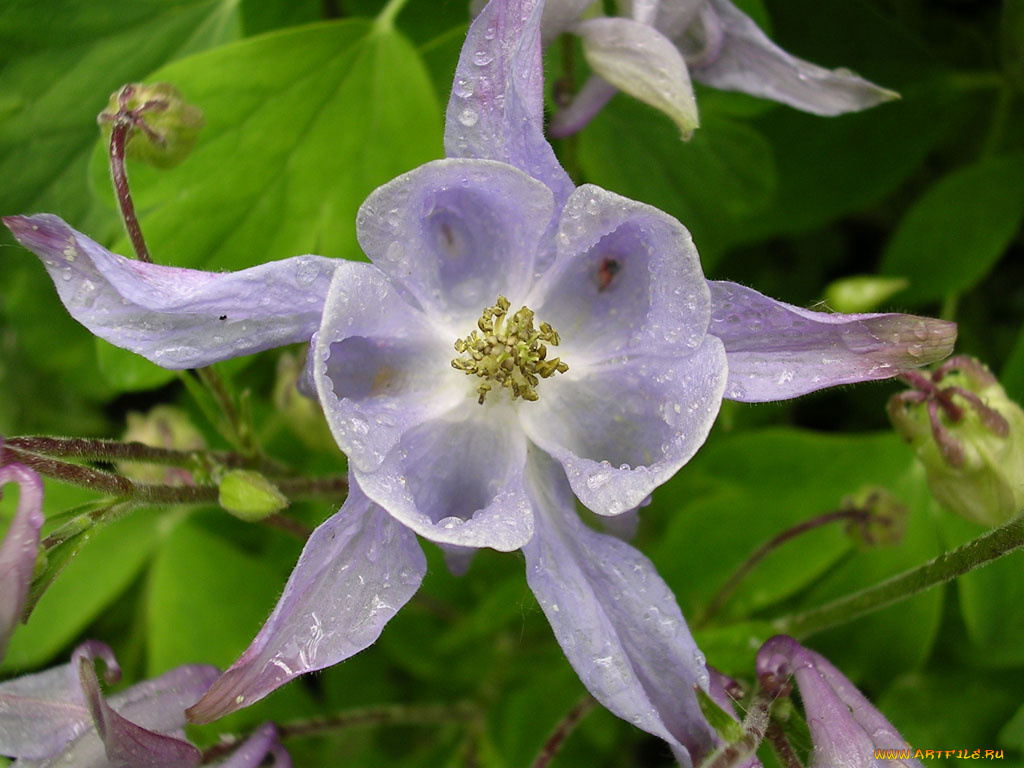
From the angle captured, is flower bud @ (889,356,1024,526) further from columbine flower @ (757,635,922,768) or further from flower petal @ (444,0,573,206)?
flower petal @ (444,0,573,206)

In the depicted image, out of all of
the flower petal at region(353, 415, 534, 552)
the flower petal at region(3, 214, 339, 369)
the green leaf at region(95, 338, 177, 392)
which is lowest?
the green leaf at region(95, 338, 177, 392)

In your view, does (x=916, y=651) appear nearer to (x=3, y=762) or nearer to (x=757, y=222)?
(x=757, y=222)

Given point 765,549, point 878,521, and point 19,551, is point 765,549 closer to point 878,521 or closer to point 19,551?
point 878,521

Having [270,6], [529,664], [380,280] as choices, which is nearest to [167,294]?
[380,280]

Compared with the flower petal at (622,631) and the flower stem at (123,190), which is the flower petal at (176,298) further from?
the flower petal at (622,631)

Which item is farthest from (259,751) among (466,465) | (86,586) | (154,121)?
(86,586)

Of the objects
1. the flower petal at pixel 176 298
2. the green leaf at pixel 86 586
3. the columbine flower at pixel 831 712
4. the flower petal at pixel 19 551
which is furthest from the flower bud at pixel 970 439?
the green leaf at pixel 86 586

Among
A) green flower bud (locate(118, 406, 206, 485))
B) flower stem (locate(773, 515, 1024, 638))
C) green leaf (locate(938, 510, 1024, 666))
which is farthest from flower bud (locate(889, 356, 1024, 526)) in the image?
green flower bud (locate(118, 406, 206, 485))

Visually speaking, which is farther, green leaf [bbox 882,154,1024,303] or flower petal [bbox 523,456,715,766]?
green leaf [bbox 882,154,1024,303]
